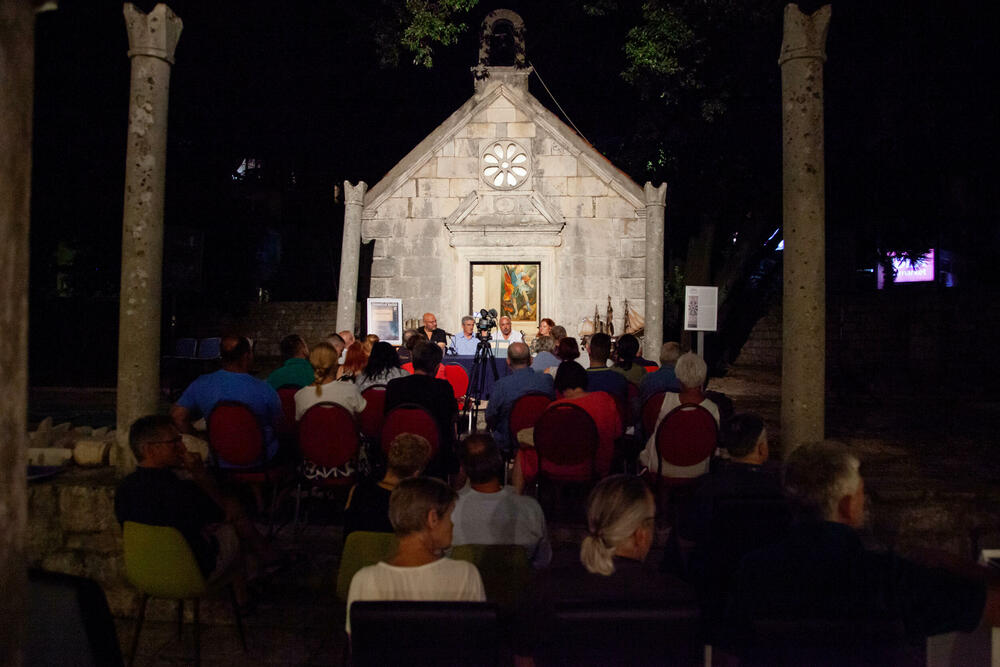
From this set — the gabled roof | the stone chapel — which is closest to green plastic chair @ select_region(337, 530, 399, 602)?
the stone chapel

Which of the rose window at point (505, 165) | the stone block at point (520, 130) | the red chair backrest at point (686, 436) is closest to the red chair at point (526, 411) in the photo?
the red chair backrest at point (686, 436)

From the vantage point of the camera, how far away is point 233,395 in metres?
4.77

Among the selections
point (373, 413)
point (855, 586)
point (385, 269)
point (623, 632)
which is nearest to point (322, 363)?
point (373, 413)

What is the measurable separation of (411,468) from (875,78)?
1275 centimetres

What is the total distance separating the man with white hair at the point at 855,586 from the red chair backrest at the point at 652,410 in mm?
2929

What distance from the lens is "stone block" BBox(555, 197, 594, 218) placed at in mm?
12945

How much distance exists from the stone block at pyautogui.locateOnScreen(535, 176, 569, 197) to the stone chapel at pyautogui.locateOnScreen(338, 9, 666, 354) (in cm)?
2

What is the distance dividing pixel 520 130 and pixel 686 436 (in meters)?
9.51

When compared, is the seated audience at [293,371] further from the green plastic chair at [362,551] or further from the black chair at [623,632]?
the black chair at [623,632]

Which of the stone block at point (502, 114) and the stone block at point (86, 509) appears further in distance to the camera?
the stone block at point (502, 114)

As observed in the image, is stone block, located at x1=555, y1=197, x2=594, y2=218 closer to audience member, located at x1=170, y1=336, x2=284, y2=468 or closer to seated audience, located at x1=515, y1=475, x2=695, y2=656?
audience member, located at x1=170, y1=336, x2=284, y2=468

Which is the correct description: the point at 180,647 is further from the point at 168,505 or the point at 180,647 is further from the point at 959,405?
the point at 959,405

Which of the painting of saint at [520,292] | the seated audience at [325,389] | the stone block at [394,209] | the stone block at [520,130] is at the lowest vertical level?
the seated audience at [325,389]

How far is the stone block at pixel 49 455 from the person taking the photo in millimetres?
4562
